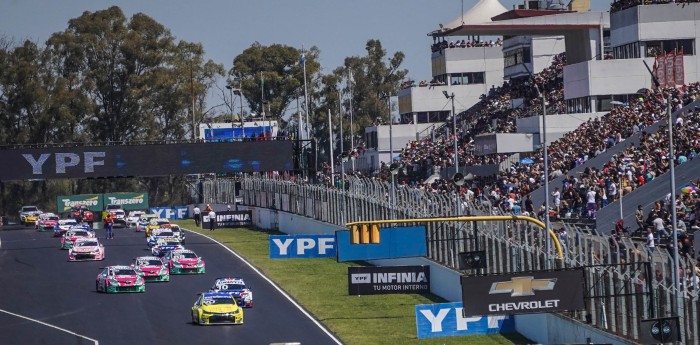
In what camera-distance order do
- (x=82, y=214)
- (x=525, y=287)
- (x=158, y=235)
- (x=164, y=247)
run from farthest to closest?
1. (x=82, y=214)
2. (x=158, y=235)
3. (x=164, y=247)
4. (x=525, y=287)

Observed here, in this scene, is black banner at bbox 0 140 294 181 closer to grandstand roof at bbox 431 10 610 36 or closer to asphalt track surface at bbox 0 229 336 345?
asphalt track surface at bbox 0 229 336 345

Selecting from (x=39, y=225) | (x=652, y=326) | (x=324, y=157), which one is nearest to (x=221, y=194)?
(x=39, y=225)

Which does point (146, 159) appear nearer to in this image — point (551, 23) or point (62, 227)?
point (62, 227)

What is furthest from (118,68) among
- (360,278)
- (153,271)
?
(360,278)

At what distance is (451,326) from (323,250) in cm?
1848

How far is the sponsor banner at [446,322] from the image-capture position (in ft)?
124

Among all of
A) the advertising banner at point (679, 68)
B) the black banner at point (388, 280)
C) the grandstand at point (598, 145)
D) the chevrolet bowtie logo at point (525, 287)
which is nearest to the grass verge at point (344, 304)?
the black banner at point (388, 280)

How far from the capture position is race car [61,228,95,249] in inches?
3093

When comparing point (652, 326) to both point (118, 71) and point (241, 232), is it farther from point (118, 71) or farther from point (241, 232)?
point (118, 71)

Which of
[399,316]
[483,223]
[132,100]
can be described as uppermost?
[132,100]

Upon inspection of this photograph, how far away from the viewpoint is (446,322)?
37.9m

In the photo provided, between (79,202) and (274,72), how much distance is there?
46.0 metres

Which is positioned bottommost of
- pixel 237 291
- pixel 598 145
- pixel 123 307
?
pixel 123 307

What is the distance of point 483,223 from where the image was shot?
48.5 meters
